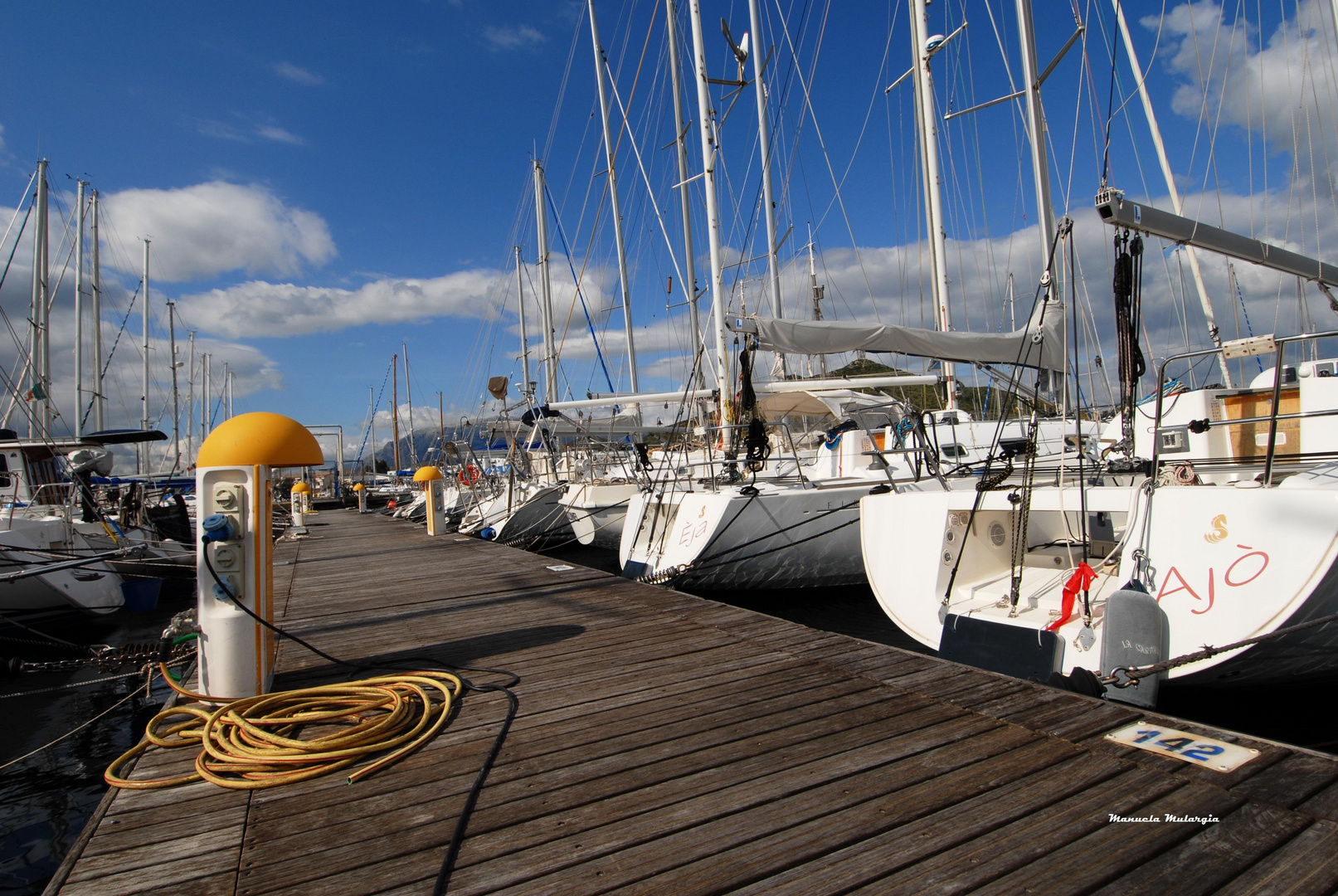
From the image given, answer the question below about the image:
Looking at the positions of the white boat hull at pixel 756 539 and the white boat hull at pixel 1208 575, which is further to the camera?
the white boat hull at pixel 756 539

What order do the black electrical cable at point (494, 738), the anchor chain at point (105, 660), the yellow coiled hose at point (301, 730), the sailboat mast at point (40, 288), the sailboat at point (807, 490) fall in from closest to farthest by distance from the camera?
1. the black electrical cable at point (494, 738)
2. the yellow coiled hose at point (301, 730)
3. the anchor chain at point (105, 660)
4. the sailboat at point (807, 490)
5. the sailboat mast at point (40, 288)

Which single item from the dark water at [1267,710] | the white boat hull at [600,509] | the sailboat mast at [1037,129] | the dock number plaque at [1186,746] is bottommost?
the dark water at [1267,710]

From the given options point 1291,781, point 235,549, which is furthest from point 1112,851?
point 235,549

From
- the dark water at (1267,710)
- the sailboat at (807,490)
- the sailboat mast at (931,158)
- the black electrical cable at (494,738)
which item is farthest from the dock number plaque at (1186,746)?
the sailboat mast at (931,158)

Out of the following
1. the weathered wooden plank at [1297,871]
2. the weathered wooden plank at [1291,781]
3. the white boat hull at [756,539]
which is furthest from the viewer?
the white boat hull at [756,539]

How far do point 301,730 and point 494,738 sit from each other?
946 mm

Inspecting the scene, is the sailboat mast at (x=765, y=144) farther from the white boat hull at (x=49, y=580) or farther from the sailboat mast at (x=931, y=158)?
the white boat hull at (x=49, y=580)

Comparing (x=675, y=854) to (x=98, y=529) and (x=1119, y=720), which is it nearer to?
(x=1119, y=720)

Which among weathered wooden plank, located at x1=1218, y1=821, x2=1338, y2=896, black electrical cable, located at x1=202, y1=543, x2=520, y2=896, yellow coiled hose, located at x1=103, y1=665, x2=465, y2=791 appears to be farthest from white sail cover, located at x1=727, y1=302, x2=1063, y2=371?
weathered wooden plank, located at x1=1218, y1=821, x2=1338, y2=896

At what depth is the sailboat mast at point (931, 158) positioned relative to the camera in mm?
11875

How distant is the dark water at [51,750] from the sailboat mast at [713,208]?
7774mm

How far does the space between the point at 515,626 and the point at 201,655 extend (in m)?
2.25

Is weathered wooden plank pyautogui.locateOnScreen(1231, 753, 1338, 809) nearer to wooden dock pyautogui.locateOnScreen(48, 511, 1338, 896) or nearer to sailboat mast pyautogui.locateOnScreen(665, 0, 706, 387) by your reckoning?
wooden dock pyautogui.locateOnScreen(48, 511, 1338, 896)

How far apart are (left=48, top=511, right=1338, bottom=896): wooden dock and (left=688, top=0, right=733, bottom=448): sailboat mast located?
7543mm
